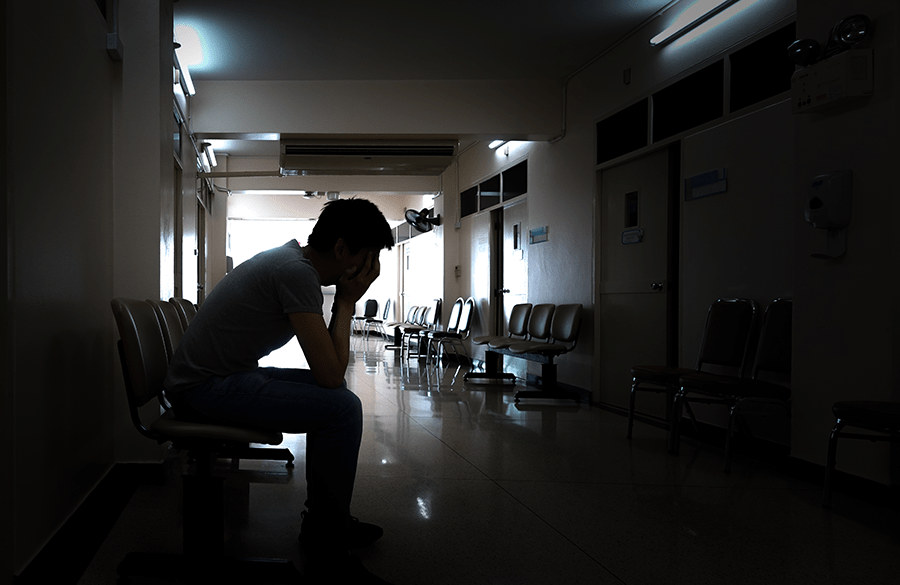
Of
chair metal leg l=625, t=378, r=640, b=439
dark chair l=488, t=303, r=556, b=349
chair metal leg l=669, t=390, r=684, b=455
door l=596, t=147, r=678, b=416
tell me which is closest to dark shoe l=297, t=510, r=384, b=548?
chair metal leg l=669, t=390, r=684, b=455

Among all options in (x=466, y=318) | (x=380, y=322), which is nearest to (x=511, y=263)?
(x=466, y=318)

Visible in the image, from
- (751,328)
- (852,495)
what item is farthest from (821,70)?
(852,495)

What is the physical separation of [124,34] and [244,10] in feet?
5.96

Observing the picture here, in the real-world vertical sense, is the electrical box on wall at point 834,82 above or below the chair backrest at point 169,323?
above

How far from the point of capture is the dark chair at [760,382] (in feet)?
9.72

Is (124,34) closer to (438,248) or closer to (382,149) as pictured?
(382,149)

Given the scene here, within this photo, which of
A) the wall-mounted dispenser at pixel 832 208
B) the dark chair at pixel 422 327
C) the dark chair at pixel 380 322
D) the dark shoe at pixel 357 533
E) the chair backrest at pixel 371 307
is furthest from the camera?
the chair backrest at pixel 371 307

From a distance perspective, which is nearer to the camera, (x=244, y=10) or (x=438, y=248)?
(x=244, y=10)

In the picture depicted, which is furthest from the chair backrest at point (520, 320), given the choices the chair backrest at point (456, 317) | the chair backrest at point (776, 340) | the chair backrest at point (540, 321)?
the chair backrest at point (776, 340)

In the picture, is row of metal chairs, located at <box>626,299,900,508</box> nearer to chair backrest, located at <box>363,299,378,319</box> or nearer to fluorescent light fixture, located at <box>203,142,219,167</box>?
fluorescent light fixture, located at <box>203,142,219,167</box>

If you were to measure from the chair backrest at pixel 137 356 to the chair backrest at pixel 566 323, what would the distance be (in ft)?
12.7

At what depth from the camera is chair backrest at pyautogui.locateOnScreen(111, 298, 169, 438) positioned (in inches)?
64.9

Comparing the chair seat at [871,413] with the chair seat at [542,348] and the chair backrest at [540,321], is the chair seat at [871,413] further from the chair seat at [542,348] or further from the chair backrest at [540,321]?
the chair backrest at [540,321]

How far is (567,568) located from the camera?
1.84 m
